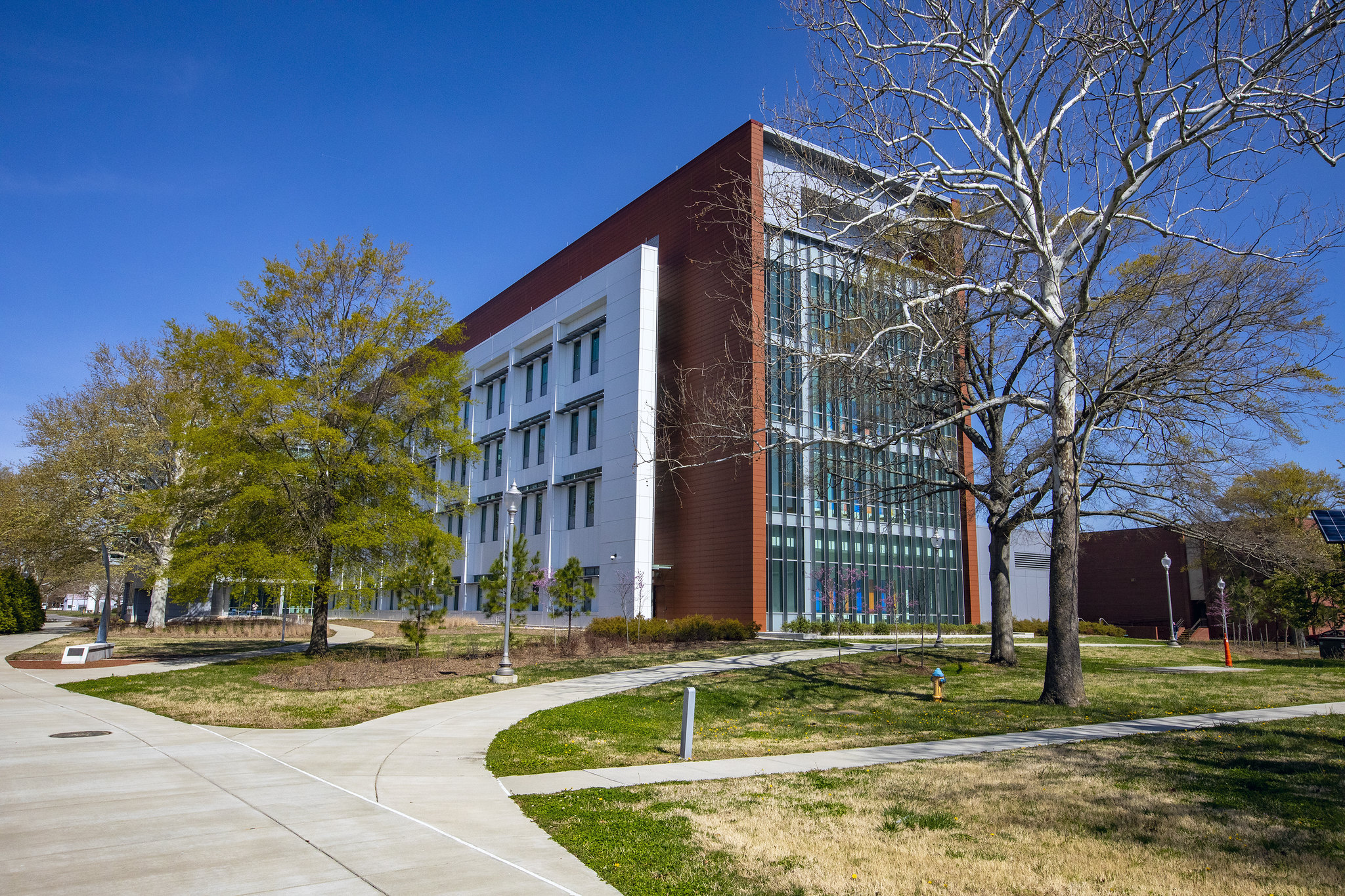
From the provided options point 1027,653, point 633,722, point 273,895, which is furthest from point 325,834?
point 1027,653

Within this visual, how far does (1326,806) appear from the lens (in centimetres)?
725

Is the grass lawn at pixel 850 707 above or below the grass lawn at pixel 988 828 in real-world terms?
below

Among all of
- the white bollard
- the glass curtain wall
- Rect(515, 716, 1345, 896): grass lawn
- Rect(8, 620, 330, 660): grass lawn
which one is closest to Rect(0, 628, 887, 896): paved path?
Rect(515, 716, 1345, 896): grass lawn

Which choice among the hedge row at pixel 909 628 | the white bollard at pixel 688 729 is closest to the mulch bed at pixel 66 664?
the white bollard at pixel 688 729

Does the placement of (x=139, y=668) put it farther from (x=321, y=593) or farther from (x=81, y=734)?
(x=81, y=734)

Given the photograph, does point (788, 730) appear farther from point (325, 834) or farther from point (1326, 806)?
point (325, 834)

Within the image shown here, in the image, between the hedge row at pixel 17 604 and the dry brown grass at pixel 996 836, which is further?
the hedge row at pixel 17 604

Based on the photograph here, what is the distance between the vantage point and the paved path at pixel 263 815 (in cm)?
535

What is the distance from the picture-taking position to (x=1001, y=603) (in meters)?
22.4

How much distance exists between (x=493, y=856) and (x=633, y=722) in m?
→ 7.57

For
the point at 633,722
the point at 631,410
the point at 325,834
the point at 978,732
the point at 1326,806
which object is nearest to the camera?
the point at 325,834

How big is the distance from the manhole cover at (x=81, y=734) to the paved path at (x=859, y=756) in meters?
6.23

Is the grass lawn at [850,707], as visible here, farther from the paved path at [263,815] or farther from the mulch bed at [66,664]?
the mulch bed at [66,664]

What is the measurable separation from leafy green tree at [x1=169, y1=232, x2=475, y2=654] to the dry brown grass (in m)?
17.8
